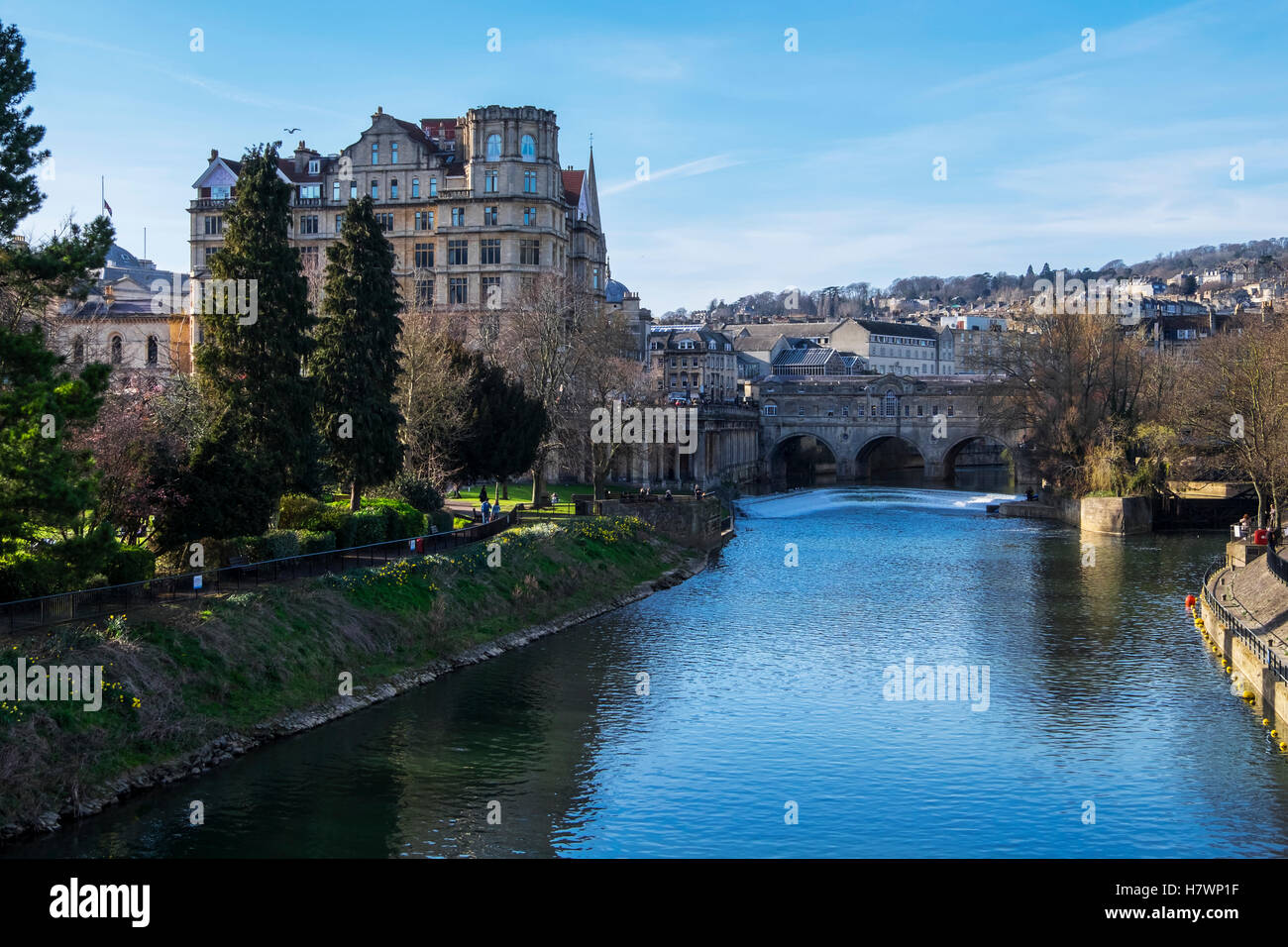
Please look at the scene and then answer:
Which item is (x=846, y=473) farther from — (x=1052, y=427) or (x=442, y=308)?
(x=442, y=308)

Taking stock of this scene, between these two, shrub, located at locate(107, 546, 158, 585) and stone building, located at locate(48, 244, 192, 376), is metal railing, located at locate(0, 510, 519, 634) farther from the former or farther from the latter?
stone building, located at locate(48, 244, 192, 376)

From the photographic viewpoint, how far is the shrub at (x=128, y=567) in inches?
1359

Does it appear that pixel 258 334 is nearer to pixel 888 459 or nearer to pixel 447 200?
pixel 447 200

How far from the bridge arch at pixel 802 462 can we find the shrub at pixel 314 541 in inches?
3489

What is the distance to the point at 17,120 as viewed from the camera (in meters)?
29.8

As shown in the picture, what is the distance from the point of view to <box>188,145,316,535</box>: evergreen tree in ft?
143

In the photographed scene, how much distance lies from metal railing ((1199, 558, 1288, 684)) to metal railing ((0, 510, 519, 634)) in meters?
28.4

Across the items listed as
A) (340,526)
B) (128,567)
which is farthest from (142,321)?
(128,567)

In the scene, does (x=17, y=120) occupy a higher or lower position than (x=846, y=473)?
higher

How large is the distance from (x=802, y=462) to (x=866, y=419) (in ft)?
58.1

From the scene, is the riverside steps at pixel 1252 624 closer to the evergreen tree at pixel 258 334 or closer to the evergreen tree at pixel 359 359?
the evergreen tree at pixel 258 334

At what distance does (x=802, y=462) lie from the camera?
146 meters
